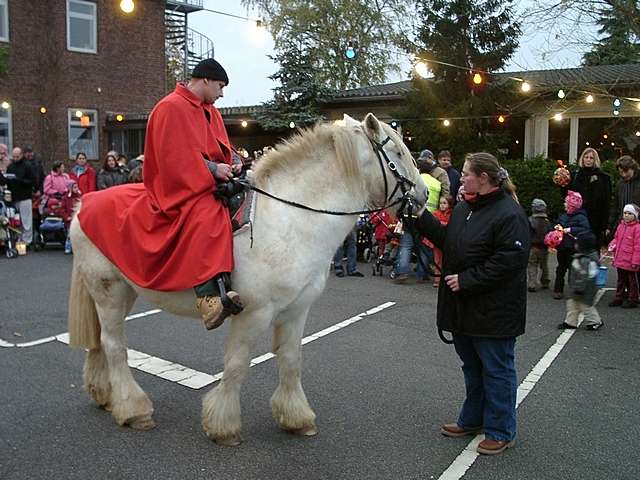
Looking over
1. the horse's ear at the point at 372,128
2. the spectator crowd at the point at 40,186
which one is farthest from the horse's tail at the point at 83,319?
the spectator crowd at the point at 40,186

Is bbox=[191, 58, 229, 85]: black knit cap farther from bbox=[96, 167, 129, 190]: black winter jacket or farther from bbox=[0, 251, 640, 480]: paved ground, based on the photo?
bbox=[96, 167, 129, 190]: black winter jacket

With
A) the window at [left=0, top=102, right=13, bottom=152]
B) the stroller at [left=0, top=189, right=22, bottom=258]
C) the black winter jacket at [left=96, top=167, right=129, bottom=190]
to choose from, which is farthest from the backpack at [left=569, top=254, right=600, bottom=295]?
the window at [left=0, top=102, right=13, bottom=152]

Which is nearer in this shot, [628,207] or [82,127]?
[628,207]

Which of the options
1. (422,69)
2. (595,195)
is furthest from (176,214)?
(422,69)

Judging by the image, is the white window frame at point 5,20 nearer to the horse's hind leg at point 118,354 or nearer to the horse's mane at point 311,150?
the horse's hind leg at point 118,354

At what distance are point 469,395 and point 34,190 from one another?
37.7 ft

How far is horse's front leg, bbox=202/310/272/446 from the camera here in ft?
12.5

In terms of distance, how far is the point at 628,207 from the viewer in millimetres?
8156

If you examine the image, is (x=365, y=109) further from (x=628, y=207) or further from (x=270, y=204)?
(x=270, y=204)

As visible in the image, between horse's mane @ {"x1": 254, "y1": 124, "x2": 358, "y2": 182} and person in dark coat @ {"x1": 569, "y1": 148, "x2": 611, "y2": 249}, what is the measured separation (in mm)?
5541

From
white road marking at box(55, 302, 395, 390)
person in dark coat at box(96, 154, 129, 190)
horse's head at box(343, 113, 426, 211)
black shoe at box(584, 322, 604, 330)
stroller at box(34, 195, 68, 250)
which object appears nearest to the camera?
horse's head at box(343, 113, 426, 211)

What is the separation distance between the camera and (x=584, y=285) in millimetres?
6277

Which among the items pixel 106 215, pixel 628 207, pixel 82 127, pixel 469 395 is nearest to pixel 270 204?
pixel 106 215

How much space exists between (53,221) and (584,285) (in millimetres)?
10418
